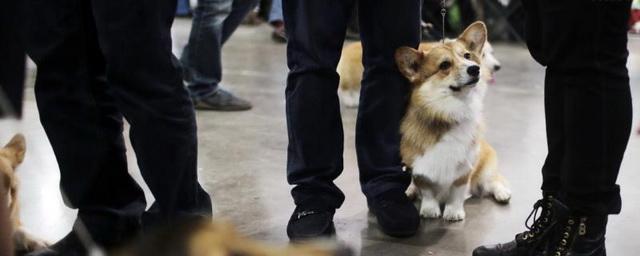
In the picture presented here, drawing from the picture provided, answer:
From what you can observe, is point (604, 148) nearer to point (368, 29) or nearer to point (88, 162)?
point (368, 29)

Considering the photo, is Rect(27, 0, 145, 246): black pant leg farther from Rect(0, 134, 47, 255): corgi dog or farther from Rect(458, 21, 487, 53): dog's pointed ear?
Rect(458, 21, 487, 53): dog's pointed ear

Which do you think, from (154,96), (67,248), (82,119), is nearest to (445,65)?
(154,96)

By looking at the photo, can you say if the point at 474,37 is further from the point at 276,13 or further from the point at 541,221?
the point at 276,13

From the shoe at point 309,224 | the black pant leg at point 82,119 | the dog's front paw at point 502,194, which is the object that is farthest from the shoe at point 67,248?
the dog's front paw at point 502,194

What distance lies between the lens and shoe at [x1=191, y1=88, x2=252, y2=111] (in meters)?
3.38

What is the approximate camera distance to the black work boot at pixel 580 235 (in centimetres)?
162

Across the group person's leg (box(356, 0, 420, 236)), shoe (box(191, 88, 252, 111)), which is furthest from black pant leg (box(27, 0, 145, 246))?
shoe (box(191, 88, 252, 111))

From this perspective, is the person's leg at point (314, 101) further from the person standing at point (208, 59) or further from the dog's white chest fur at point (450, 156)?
the person standing at point (208, 59)

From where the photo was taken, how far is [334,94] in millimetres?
1850

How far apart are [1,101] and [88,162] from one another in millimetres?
771

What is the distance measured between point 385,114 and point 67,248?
814 mm

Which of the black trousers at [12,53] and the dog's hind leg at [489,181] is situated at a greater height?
the black trousers at [12,53]

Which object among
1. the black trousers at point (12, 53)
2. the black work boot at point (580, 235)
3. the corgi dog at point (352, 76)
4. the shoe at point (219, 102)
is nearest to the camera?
the black trousers at point (12, 53)

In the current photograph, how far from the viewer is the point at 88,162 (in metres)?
1.68
